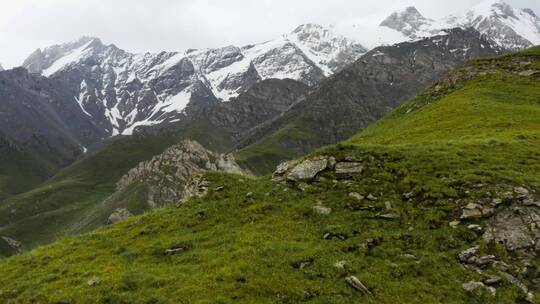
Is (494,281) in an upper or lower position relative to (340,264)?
lower

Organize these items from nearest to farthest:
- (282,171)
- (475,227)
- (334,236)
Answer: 1. (475,227)
2. (334,236)
3. (282,171)

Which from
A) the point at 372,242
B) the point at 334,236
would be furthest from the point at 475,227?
the point at 334,236

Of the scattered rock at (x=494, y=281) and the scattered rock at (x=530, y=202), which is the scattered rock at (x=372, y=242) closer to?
the scattered rock at (x=494, y=281)

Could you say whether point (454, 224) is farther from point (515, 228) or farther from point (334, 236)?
point (334, 236)

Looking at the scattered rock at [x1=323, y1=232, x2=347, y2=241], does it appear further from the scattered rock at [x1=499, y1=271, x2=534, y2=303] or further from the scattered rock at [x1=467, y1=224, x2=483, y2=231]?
the scattered rock at [x1=499, y1=271, x2=534, y2=303]

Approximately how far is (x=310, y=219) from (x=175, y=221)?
926cm

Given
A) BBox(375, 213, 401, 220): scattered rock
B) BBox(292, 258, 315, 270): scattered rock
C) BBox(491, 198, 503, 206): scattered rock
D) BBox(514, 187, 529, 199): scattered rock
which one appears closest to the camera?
BBox(292, 258, 315, 270): scattered rock

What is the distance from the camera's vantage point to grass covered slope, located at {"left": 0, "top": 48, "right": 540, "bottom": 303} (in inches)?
1011

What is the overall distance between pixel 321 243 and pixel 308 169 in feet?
29.9

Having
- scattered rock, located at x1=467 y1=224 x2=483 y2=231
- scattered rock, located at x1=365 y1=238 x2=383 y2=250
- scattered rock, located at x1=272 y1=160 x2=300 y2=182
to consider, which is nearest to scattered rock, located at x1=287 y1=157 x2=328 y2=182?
scattered rock, located at x1=272 y1=160 x2=300 y2=182

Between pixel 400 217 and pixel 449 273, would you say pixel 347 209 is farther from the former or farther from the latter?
pixel 449 273

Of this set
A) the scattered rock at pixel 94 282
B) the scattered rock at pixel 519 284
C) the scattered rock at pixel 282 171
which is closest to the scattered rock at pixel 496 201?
the scattered rock at pixel 519 284

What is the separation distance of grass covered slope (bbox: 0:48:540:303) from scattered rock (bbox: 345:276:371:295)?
0.18 meters

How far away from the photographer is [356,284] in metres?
25.7
